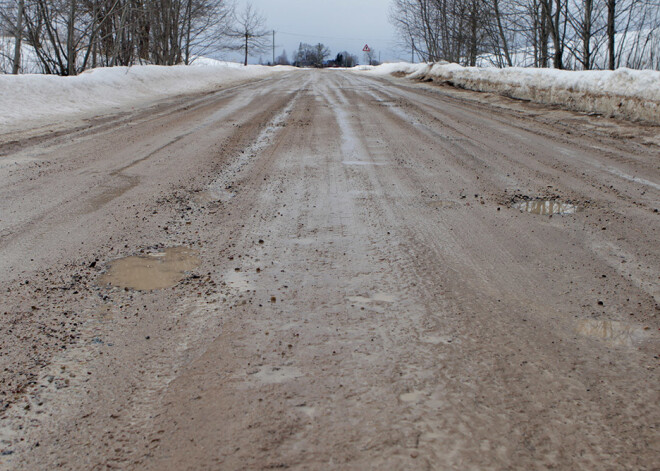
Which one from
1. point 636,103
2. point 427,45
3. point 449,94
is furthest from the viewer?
point 427,45

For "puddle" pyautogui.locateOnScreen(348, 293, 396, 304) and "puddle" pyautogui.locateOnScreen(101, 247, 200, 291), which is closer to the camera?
"puddle" pyautogui.locateOnScreen(348, 293, 396, 304)

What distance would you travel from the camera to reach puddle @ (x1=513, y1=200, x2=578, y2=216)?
4.70 meters

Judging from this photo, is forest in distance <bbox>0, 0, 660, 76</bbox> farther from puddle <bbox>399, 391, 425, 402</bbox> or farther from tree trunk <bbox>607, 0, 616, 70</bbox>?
puddle <bbox>399, 391, 425, 402</bbox>

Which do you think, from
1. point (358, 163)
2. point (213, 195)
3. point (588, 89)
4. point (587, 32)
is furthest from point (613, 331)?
point (587, 32)

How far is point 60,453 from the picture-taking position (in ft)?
6.03

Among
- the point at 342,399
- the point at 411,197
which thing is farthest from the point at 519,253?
the point at 342,399

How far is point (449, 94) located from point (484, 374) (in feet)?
52.7

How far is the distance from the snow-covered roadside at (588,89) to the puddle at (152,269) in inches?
352

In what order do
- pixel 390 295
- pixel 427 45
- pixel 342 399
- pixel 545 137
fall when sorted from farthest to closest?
pixel 427 45 → pixel 545 137 → pixel 390 295 → pixel 342 399

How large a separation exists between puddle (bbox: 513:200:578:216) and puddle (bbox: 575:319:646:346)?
6.72 ft

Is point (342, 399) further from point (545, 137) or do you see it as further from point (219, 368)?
point (545, 137)

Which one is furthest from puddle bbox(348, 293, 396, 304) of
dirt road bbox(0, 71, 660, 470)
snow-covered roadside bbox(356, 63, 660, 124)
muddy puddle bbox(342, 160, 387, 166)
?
snow-covered roadside bbox(356, 63, 660, 124)

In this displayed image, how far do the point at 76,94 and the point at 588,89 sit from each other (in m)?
12.5

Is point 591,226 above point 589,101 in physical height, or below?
below
